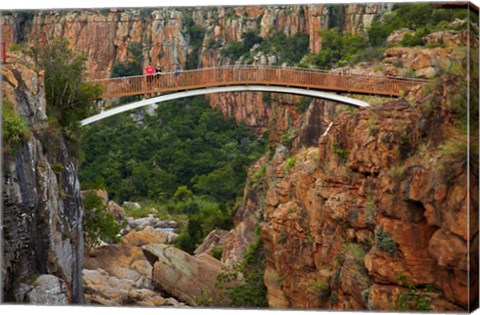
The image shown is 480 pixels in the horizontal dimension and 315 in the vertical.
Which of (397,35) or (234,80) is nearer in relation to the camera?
(234,80)

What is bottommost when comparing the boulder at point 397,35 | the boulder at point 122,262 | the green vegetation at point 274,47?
the boulder at point 122,262

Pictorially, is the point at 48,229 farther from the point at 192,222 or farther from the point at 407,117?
the point at 192,222

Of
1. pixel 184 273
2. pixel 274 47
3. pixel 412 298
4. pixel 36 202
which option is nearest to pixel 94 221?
pixel 184 273

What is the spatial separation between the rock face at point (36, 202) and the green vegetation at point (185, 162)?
810 cm

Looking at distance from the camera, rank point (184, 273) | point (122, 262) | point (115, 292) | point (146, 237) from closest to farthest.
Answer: point (115, 292) < point (184, 273) < point (122, 262) < point (146, 237)

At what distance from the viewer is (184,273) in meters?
18.4

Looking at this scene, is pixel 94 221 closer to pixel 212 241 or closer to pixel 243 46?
pixel 212 241

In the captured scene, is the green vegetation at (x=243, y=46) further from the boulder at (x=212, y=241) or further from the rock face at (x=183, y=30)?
the boulder at (x=212, y=241)

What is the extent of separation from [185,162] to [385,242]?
14884 mm

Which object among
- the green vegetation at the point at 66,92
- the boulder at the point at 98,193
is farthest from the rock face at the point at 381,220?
the boulder at the point at 98,193

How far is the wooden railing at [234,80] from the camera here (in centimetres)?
1614

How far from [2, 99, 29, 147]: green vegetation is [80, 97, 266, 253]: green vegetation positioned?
972 centimetres

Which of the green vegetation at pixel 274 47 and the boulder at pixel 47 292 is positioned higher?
the green vegetation at pixel 274 47

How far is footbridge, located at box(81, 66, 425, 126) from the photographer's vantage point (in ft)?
53.1
